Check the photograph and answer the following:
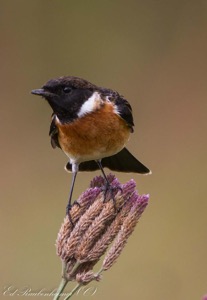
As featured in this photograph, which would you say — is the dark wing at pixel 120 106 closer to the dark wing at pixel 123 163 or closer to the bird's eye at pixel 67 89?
the dark wing at pixel 123 163

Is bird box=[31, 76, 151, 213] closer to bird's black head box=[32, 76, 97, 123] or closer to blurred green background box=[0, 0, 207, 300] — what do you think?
bird's black head box=[32, 76, 97, 123]

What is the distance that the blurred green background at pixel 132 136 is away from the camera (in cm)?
659

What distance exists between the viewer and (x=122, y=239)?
340cm

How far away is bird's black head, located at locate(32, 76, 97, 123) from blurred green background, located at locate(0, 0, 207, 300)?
76.0 inches

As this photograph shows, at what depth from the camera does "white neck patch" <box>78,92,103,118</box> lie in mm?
4371

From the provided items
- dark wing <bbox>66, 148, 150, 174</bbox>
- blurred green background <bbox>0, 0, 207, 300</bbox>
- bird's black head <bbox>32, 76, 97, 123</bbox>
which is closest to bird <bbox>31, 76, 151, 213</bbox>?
bird's black head <bbox>32, 76, 97, 123</bbox>

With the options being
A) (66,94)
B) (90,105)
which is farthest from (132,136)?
(66,94)

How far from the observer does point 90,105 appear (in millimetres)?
4402

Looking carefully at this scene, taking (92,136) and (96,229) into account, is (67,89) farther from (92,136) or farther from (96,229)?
(96,229)

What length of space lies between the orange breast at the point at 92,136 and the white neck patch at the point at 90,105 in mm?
21

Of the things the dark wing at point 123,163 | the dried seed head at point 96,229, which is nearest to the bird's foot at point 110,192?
the dried seed head at point 96,229

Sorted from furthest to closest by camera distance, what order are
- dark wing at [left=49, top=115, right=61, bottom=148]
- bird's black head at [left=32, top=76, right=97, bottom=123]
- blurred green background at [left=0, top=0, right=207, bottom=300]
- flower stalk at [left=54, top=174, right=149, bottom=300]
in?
blurred green background at [left=0, top=0, right=207, bottom=300]
dark wing at [left=49, top=115, right=61, bottom=148]
bird's black head at [left=32, top=76, right=97, bottom=123]
flower stalk at [left=54, top=174, right=149, bottom=300]

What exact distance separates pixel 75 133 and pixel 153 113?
471 cm

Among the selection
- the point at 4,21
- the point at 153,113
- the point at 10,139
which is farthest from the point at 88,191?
the point at 4,21
